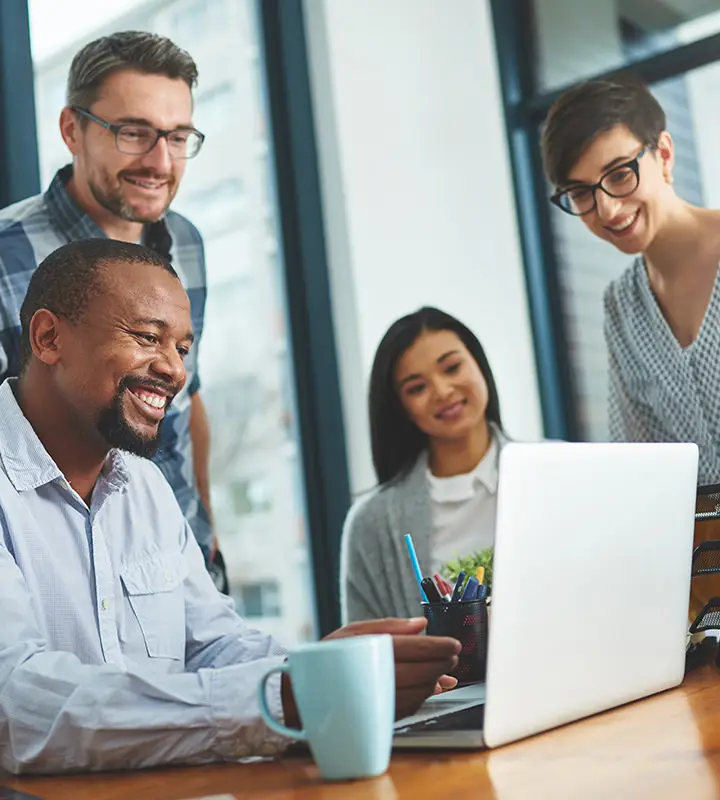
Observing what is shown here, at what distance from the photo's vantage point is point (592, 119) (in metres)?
2.28

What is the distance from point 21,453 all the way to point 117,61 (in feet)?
2.90

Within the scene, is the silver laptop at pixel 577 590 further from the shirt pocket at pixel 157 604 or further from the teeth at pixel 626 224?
the teeth at pixel 626 224

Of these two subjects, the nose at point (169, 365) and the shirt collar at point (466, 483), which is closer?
the nose at point (169, 365)

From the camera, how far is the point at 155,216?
1979mm

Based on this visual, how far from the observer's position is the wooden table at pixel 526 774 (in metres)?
0.80

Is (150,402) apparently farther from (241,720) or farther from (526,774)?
(526,774)

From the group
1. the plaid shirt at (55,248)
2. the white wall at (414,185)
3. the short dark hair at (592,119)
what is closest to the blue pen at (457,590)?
the plaid shirt at (55,248)

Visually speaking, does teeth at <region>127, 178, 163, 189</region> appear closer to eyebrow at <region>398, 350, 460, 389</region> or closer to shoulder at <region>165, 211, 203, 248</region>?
shoulder at <region>165, 211, 203, 248</region>

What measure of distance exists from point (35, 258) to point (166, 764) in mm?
1026

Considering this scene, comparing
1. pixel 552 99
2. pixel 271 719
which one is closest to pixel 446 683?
pixel 271 719

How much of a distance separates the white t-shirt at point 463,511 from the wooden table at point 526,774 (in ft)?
3.70

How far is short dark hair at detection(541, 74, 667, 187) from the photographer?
7.42ft

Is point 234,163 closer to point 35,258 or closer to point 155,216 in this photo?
point 155,216

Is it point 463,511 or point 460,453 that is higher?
point 460,453
